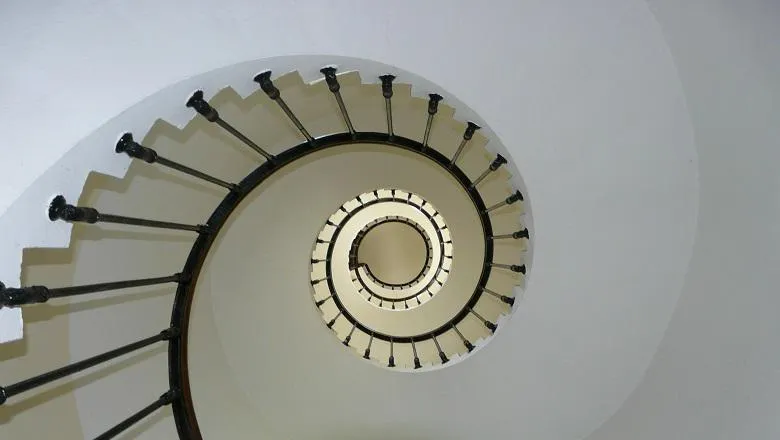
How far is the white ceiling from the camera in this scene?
175cm

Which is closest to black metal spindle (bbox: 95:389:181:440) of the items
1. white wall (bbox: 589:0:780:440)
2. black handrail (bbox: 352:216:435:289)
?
white wall (bbox: 589:0:780:440)

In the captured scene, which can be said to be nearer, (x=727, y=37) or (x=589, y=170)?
(x=727, y=37)

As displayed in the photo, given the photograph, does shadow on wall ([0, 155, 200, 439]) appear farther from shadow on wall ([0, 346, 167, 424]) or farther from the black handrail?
the black handrail

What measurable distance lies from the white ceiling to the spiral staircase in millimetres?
255

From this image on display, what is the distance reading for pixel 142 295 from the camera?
3.34 metres

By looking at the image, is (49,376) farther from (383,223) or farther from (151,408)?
(383,223)

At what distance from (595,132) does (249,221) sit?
304 cm

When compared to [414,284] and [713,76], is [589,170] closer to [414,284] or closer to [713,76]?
[713,76]

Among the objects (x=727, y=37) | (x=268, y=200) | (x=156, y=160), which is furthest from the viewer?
(x=268, y=200)

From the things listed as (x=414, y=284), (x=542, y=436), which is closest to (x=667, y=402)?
(x=542, y=436)

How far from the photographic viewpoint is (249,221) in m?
4.32

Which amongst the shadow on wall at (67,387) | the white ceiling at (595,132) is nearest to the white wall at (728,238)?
the white ceiling at (595,132)

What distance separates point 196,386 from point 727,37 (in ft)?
13.5

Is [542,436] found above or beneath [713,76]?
beneath
